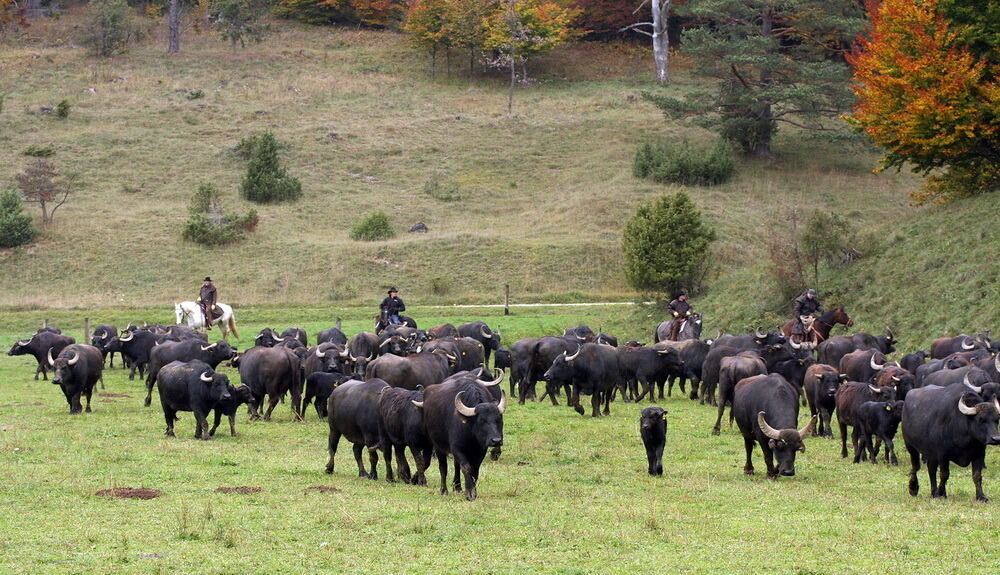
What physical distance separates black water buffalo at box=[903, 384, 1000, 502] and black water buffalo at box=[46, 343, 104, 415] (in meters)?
18.0

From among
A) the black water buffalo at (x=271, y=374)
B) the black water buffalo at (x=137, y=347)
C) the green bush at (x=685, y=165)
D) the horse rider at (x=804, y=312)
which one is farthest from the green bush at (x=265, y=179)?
the black water buffalo at (x=271, y=374)

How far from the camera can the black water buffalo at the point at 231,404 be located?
22.1 m

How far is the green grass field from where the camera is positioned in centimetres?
1222

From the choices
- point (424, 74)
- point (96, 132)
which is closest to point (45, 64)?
point (96, 132)

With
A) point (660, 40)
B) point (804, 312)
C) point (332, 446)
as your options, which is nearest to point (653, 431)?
point (332, 446)

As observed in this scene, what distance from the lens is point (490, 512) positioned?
14.9 metres

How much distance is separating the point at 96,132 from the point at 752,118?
4866 centimetres

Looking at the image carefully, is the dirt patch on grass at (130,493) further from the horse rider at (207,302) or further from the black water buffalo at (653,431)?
the horse rider at (207,302)

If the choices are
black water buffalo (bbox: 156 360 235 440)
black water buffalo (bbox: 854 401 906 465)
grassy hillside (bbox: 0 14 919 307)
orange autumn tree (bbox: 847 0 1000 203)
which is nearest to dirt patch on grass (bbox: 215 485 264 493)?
black water buffalo (bbox: 156 360 235 440)

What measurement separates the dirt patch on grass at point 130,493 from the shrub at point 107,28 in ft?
314

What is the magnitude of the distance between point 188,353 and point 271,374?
4.57m

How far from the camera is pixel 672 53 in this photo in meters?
104

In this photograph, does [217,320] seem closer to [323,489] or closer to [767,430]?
[323,489]

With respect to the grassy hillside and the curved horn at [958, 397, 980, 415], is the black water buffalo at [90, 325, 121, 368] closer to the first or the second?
the grassy hillside
